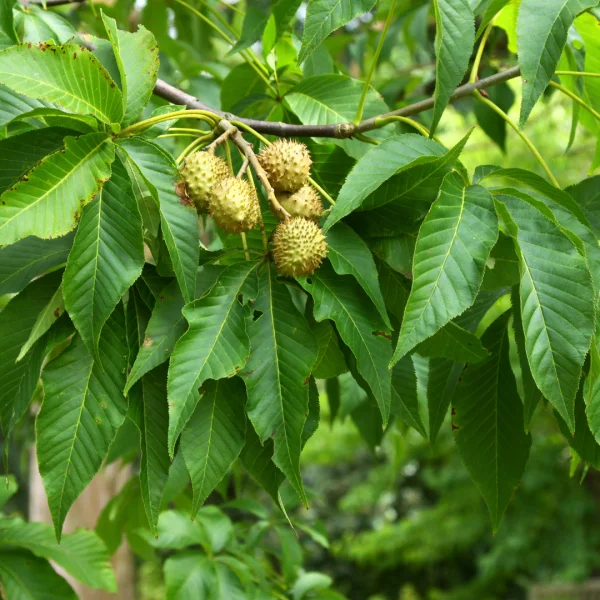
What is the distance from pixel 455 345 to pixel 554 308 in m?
0.18

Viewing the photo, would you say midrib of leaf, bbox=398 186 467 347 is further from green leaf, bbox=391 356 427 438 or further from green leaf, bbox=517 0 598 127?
green leaf, bbox=391 356 427 438

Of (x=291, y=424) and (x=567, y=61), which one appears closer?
(x=291, y=424)

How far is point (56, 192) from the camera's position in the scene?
2.98ft

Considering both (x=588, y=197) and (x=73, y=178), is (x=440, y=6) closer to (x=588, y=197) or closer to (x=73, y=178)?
(x=588, y=197)

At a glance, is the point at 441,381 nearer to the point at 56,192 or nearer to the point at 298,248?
the point at 298,248

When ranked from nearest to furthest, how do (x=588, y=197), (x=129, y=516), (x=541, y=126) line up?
(x=588, y=197) → (x=129, y=516) → (x=541, y=126)

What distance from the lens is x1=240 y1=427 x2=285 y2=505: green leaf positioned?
1.04 meters

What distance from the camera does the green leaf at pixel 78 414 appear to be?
36.8 inches

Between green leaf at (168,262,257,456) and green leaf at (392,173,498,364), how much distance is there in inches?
8.1

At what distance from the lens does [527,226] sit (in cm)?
98

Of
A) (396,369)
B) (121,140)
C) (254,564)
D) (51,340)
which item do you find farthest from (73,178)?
(254,564)

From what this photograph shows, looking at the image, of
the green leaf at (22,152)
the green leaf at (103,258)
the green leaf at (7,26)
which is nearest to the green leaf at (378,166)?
the green leaf at (103,258)

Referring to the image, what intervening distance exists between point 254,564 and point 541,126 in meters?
7.42

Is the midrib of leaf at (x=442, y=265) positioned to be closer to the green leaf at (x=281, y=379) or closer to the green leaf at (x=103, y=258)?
the green leaf at (x=281, y=379)
